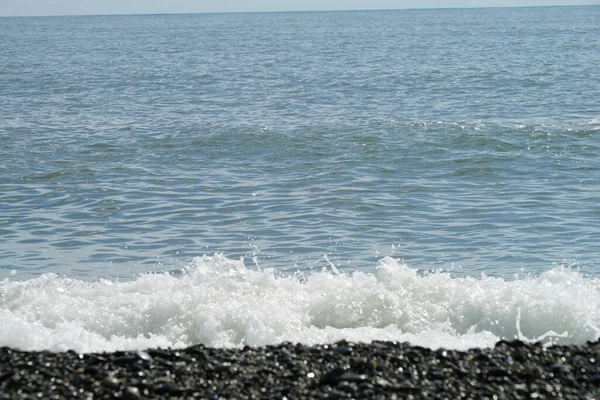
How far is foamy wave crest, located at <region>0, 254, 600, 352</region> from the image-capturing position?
8352 mm

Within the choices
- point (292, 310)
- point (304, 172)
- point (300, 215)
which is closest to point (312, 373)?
point (292, 310)

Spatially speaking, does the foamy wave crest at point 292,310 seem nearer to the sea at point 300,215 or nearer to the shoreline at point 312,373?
the sea at point 300,215

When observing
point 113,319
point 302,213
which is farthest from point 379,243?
point 113,319

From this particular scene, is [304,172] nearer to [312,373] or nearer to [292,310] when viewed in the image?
[292,310]

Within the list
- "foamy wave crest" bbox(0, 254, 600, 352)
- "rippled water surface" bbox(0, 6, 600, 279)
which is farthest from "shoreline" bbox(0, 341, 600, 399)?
"rippled water surface" bbox(0, 6, 600, 279)

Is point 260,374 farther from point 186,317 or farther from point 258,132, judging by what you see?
point 258,132

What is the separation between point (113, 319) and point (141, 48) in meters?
50.3

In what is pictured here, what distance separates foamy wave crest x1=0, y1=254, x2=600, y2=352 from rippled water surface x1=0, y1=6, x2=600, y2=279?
1.27 meters

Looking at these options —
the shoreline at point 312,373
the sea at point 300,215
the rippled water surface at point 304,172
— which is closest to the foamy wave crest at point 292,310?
the sea at point 300,215

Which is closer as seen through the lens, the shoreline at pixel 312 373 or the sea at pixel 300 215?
the shoreline at pixel 312 373

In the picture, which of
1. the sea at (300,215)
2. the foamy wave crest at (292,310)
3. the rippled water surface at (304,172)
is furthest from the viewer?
the rippled water surface at (304,172)

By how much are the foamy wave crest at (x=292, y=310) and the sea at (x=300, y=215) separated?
0.03 meters

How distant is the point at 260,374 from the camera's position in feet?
21.9

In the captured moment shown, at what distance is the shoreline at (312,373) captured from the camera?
629 centimetres
